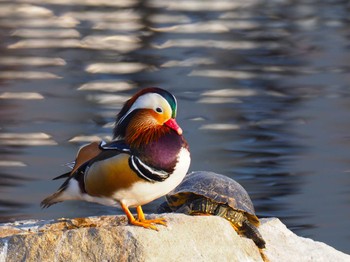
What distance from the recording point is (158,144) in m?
7.20

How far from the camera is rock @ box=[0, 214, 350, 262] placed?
7.34 meters

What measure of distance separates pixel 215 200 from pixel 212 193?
73mm

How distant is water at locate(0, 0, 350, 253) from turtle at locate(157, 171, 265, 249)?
159 cm

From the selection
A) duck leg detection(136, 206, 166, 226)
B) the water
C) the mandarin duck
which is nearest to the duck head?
the mandarin duck

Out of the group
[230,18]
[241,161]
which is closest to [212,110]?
[241,161]

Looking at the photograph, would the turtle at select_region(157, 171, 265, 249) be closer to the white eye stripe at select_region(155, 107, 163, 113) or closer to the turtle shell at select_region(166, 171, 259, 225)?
the turtle shell at select_region(166, 171, 259, 225)

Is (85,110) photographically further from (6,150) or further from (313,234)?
(313,234)

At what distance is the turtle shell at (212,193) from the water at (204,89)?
5.13 feet

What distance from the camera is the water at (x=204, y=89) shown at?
12094mm

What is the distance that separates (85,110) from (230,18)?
1056 centimetres

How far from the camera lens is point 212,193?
9.30m

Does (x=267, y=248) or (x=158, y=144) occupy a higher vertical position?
(x=158, y=144)

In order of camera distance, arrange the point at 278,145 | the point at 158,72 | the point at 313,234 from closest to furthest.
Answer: the point at 313,234, the point at 278,145, the point at 158,72

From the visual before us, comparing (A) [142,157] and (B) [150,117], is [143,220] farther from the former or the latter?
(B) [150,117]
